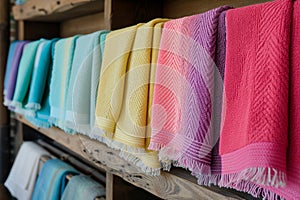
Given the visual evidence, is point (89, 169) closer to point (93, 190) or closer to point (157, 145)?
point (93, 190)

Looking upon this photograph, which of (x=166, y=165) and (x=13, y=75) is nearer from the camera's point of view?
(x=166, y=165)

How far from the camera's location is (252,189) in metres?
0.75

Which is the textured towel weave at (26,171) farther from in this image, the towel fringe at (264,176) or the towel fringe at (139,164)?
the towel fringe at (264,176)

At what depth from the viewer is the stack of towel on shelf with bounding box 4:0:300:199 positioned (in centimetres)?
67

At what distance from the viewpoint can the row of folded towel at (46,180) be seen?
60.0 inches

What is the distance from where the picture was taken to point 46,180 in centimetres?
180

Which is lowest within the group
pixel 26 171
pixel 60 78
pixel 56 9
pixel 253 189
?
pixel 26 171

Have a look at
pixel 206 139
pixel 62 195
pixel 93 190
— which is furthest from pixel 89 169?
pixel 206 139

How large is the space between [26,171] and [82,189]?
64cm

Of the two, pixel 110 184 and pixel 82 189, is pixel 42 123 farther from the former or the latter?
pixel 110 184

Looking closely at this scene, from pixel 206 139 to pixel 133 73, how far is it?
1.02ft

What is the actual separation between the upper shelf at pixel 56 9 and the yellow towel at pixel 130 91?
41cm

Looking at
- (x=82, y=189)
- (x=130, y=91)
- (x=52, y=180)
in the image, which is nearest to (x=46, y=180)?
(x=52, y=180)

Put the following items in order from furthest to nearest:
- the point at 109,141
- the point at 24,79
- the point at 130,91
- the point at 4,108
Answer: the point at 4,108, the point at 24,79, the point at 109,141, the point at 130,91
